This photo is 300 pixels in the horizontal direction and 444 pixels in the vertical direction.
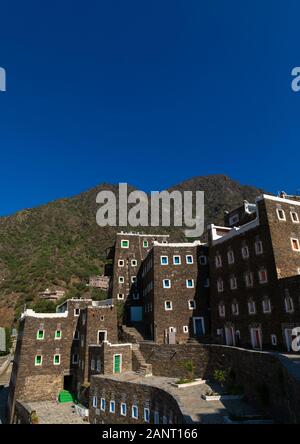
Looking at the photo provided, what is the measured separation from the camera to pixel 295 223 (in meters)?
34.4

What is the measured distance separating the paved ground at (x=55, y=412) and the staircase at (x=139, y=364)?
7371 millimetres

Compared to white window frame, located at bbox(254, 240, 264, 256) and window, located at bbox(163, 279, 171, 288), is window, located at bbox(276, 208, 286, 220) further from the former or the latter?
window, located at bbox(163, 279, 171, 288)

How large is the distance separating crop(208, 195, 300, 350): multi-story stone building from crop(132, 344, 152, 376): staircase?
29.4 ft

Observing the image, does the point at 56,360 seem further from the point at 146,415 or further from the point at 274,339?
the point at 274,339

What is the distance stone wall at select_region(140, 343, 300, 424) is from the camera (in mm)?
17875

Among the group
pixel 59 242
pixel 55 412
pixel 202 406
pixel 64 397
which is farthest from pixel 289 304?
pixel 59 242

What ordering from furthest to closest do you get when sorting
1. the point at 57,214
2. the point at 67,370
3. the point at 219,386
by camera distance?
1. the point at 57,214
2. the point at 67,370
3. the point at 219,386

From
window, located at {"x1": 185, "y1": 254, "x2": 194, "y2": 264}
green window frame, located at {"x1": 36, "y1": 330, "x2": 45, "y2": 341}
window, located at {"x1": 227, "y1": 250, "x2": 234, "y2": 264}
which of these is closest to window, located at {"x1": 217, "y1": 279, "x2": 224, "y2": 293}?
window, located at {"x1": 227, "y1": 250, "x2": 234, "y2": 264}

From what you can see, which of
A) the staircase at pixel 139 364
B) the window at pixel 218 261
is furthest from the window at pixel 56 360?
the window at pixel 218 261

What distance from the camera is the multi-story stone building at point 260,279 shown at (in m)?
29.4
